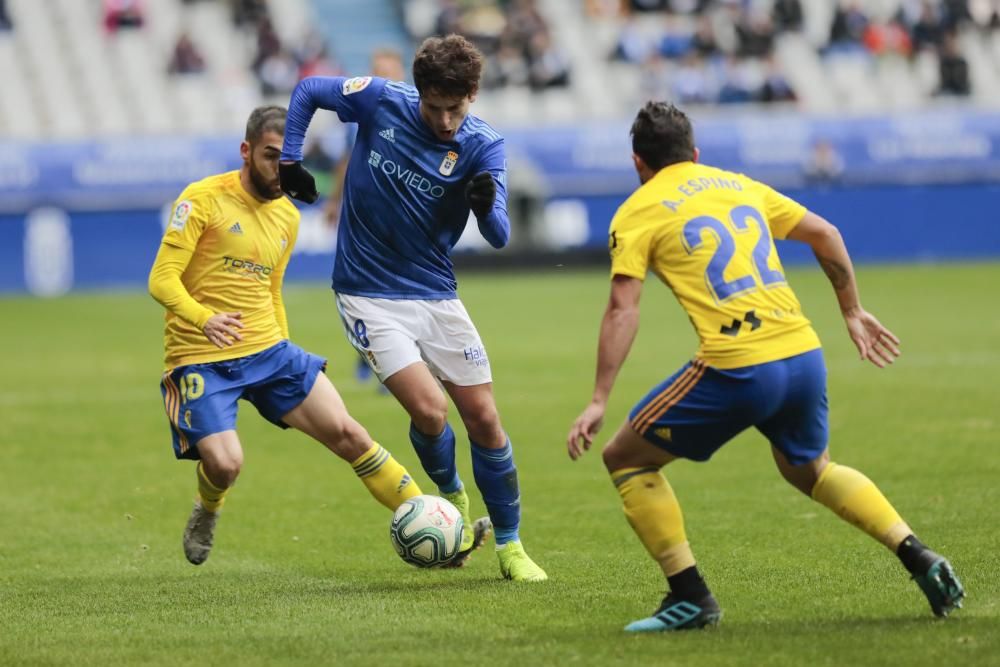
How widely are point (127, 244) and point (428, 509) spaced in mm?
21536

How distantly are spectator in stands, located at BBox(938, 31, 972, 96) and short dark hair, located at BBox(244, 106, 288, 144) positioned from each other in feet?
95.7

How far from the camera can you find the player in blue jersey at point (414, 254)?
7238mm

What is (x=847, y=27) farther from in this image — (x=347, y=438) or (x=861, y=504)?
(x=861, y=504)

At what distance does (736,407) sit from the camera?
582cm

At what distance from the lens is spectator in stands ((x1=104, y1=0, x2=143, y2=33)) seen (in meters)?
32.9

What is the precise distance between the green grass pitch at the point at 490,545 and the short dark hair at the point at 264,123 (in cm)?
210

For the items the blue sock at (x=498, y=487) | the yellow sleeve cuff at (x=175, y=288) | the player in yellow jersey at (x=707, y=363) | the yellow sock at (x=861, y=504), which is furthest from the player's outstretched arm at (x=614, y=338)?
the yellow sleeve cuff at (x=175, y=288)

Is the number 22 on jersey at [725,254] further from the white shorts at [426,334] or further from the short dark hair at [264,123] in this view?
the short dark hair at [264,123]

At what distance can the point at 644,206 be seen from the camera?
5910mm

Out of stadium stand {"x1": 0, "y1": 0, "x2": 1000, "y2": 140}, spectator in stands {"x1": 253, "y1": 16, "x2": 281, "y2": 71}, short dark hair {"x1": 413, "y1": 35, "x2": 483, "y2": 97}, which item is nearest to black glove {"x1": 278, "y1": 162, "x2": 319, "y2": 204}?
short dark hair {"x1": 413, "y1": 35, "x2": 483, "y2": 97}

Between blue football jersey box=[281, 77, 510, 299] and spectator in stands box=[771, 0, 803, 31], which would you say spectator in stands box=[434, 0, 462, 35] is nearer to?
spectator in stands box=[771, 0, 803, 31]

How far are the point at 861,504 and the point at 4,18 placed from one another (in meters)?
30.2

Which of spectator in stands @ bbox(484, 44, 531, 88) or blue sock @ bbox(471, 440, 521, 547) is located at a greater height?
blue sock @ bbox(471, 440, 521, 547)

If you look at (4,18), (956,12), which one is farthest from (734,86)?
(4,18)
